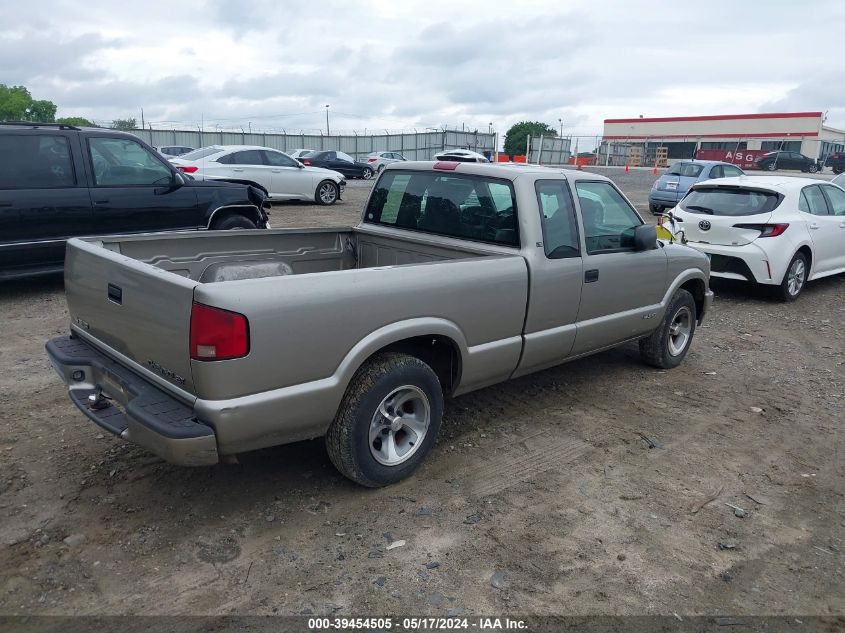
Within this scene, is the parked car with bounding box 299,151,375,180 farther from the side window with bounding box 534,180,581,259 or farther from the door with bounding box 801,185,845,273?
the side window with bounding box 534,180,581,259

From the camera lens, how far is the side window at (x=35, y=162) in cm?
709

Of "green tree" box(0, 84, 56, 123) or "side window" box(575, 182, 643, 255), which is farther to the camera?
"green tree" box(0, 84, 56, 123)

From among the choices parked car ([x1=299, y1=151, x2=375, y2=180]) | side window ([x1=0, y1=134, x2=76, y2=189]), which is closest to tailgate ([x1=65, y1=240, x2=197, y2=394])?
side window ([x1=0, y1=134, x2=76, y2=189])

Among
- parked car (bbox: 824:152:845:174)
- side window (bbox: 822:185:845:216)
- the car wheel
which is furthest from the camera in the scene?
parked car (bbox: 824:152:845:174)

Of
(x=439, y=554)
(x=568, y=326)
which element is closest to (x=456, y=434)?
(x=568, y=326)

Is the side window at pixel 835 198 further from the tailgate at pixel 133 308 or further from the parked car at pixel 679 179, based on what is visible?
the tailgate at pixel 133 308

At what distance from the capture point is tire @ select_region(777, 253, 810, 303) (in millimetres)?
8625

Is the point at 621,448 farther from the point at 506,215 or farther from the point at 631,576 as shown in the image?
the point at 506,215

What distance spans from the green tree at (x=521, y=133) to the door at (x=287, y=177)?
44295 millimetres

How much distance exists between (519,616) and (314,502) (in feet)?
4.34

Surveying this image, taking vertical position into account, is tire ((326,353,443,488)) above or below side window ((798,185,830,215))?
below

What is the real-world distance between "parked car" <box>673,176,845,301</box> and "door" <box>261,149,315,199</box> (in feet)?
35.6

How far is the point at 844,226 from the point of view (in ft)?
31.0

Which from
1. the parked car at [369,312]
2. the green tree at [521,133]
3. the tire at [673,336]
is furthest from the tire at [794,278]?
the green tree at [521,133]
